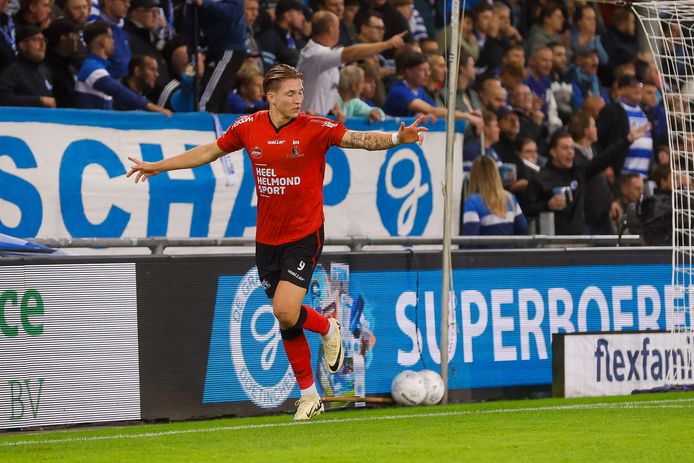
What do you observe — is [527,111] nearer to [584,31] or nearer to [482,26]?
[482,26]

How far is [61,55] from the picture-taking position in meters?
11.8

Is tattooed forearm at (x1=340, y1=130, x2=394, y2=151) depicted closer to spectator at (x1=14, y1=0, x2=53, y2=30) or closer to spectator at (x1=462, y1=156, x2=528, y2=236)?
spectator at (x1=14, y1=0, x2=53, y2=30)

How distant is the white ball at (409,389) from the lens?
34.9 feet

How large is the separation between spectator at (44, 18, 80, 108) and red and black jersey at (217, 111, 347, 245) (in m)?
3.33

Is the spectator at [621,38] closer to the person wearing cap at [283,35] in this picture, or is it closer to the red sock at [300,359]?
the person wearing cap at [283,35]

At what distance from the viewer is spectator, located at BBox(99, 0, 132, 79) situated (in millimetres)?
12359

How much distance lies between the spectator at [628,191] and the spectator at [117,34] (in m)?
5.80

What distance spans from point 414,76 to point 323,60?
1.49 m

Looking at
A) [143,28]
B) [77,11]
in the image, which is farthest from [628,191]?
[77,11]

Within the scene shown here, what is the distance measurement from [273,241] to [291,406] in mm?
2046

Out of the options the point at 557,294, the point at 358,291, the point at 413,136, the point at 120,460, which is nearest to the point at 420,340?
the point at 358,291

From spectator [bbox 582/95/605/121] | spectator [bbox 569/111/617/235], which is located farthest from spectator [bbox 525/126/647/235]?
spectator [bbox 582/95/605/121]

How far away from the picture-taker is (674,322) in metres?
12.8

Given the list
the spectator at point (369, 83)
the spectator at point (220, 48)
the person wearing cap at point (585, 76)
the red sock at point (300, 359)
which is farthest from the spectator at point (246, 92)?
the person wearing cap at point (585, 76)
